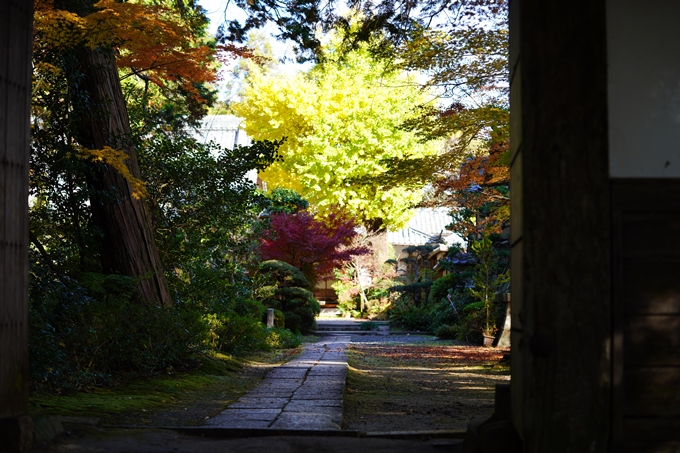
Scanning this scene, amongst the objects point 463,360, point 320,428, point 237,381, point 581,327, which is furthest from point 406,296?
point 581,327

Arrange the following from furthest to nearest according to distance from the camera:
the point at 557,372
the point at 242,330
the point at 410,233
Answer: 1. the point at 410,233
2. the point at 242,330
3. the point at 557,372

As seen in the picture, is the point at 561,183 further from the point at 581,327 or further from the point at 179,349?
the point at 179,349

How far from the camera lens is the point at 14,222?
3.60 meters

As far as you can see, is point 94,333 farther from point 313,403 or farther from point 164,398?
point 313,403

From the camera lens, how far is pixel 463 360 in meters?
11.3

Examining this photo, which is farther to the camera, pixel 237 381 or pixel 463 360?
pixel 463 360

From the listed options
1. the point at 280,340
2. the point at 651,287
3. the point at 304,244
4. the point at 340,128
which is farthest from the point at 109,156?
the point at 340,128

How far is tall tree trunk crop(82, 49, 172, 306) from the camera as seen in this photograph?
810cm

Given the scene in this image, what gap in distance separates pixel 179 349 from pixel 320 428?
384cm

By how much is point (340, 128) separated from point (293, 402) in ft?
60.3

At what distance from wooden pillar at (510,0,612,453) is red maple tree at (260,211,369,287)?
15155mm

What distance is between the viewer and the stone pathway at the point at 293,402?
184 inches

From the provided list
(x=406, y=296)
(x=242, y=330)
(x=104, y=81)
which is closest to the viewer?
(x=104, y=81)

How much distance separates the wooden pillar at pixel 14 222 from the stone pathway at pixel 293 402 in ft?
4.27
